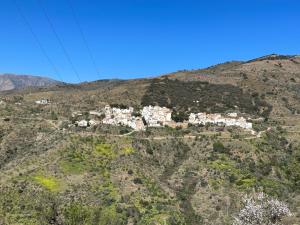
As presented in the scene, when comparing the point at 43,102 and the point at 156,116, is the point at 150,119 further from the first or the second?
the point at 43,102

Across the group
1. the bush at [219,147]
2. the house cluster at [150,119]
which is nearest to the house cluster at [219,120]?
the house cluster at [150,119]

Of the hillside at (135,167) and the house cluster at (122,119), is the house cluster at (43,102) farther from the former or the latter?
the house cluster at (122,119)

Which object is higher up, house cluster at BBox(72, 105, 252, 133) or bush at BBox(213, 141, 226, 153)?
house cluster at BBox(72, 105, 252, 133)

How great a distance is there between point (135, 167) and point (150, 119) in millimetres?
26649

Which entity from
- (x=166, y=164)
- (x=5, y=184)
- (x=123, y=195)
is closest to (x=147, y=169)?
(x=166, y=164)

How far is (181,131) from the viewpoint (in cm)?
10512

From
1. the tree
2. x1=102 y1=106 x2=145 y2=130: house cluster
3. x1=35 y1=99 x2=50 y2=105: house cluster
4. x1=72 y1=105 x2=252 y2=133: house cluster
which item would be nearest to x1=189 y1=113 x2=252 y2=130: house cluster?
x1=72 y1=105 x2=252 y2=133: house cluster

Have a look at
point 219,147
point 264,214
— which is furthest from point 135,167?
point 264,214

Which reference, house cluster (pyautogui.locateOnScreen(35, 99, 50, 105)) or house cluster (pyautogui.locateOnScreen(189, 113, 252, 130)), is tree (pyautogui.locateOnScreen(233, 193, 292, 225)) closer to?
house cluster (pyautogui.locateOnScreen(189, 113, 252, 130))

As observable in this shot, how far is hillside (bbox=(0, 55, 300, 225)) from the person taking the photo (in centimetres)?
7094

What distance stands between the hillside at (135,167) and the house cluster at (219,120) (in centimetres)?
281

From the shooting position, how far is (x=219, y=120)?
113m

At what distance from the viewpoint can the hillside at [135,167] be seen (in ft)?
233

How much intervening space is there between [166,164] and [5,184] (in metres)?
29.6
